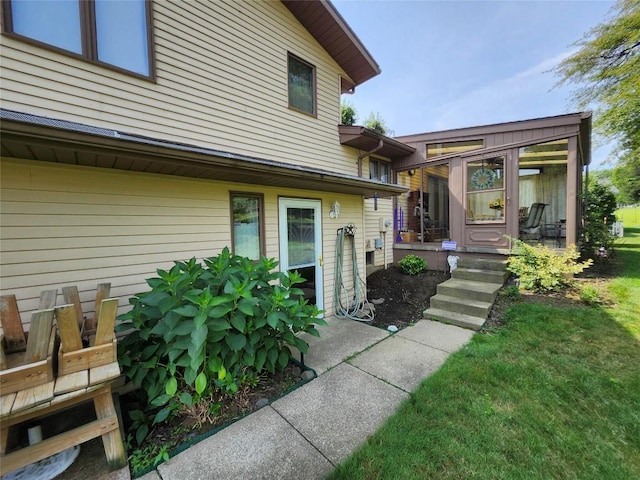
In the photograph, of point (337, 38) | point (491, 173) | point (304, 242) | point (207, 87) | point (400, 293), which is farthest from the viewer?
point (491, 173)

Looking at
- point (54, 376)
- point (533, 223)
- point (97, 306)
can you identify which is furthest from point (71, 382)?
point (533, 223)

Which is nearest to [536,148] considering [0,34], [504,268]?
[504,268]

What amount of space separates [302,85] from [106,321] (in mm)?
5144

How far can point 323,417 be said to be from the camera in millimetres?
2344

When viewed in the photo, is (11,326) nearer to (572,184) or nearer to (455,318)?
(455,318)

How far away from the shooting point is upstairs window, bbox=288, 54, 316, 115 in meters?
4.90

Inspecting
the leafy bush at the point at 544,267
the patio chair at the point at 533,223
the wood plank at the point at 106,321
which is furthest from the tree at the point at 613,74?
the wood plank at the point at 106,321

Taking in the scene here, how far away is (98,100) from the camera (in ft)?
9.20

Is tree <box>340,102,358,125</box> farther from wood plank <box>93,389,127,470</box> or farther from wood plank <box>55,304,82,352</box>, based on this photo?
wood plank <box>93,389,127,470</box>

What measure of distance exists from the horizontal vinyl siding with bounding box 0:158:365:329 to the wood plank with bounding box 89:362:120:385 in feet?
3.99

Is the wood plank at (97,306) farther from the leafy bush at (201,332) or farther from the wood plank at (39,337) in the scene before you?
the wood plank at (39,337)

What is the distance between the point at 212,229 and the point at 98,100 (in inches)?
73.7

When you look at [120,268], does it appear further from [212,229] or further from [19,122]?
[19,122]

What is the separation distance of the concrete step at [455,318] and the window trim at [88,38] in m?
5.64
